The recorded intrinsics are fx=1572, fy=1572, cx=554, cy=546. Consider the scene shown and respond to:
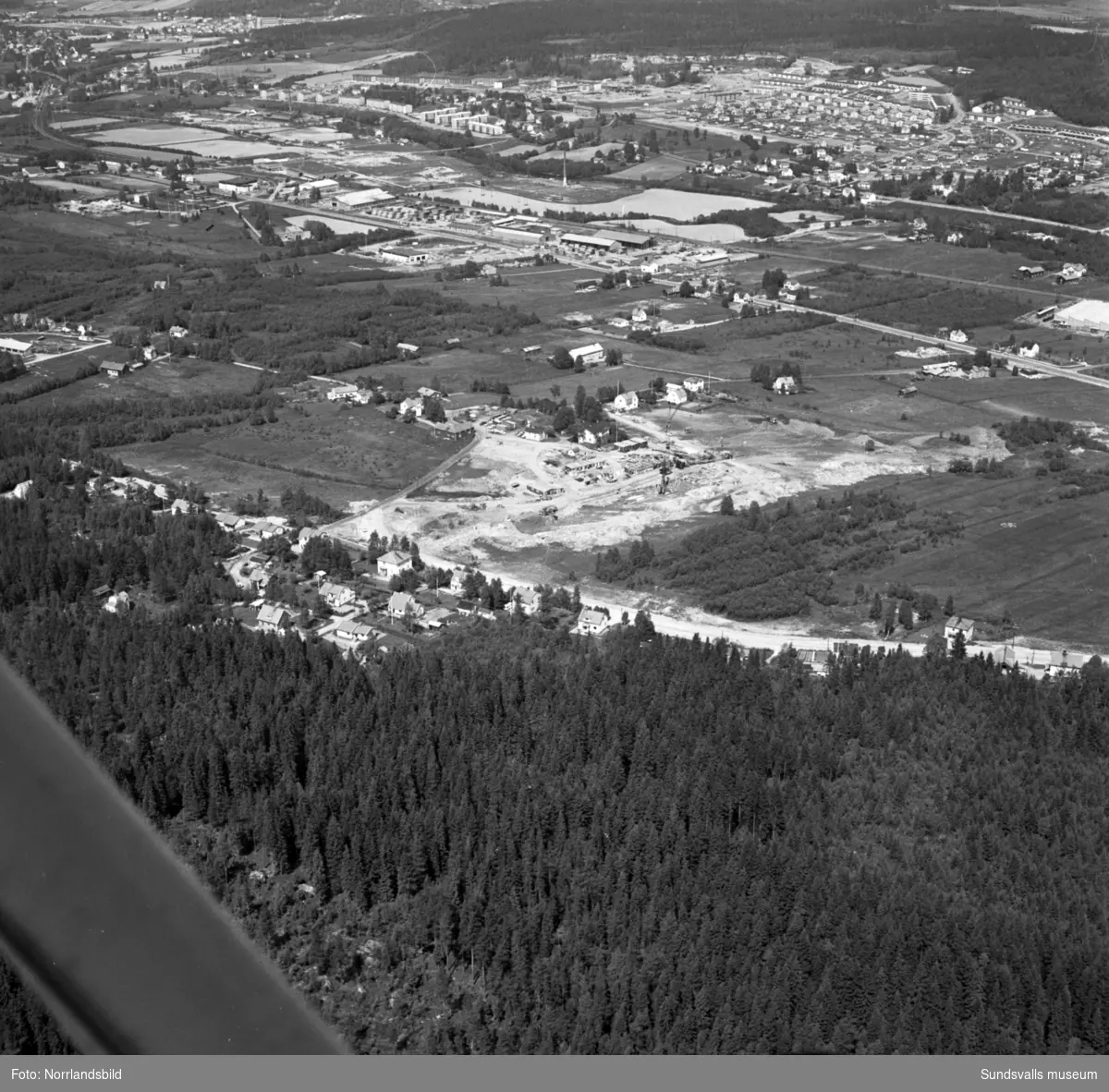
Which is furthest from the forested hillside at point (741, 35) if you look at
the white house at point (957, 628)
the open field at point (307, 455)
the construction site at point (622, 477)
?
the white house at point (957, 628)

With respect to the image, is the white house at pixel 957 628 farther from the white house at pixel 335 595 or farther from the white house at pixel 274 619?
the white house at pixel 274 619

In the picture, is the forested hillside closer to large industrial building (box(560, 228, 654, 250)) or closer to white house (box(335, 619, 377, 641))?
large industrial building (box(560, 228, 654, 250))

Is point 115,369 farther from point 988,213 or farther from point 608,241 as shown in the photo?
point 988,213

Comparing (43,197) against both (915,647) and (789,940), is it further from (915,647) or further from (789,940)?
(789,940)

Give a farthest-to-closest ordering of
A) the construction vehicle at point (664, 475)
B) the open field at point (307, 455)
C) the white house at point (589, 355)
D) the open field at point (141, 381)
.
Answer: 1. the white house at point (589, 355)
2. the open field at point (141, 381)
3. the open field at point (307, 455)
4. the construction vehicle at point (664, 475)

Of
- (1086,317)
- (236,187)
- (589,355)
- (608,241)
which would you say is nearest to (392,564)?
(589,355)

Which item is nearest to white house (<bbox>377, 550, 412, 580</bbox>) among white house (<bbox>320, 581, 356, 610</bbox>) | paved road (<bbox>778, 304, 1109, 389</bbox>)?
white house (<bbox>320, 581, 356, 610</bbox>)
